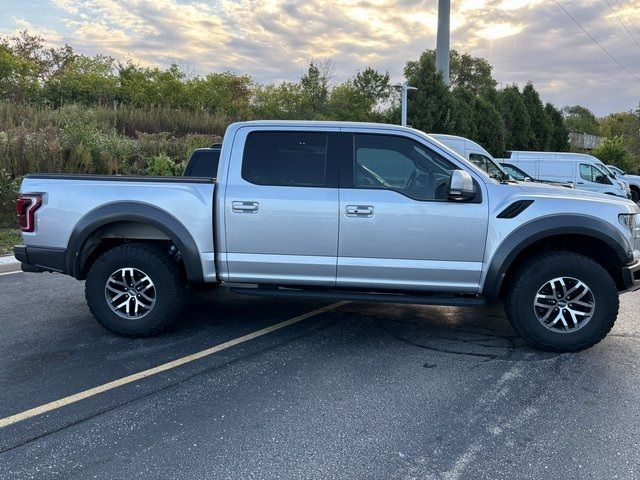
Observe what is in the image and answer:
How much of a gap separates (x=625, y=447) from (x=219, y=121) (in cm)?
2208

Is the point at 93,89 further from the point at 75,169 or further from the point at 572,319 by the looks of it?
the point at 572,319

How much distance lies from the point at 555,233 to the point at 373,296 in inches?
66.1

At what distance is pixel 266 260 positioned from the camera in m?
Result: 4.82

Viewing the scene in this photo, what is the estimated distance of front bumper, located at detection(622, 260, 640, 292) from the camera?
457 cm

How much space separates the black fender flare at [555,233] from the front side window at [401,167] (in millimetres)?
704

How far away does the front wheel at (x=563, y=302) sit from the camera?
4562 mm

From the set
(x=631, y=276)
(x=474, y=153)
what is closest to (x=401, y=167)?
(x=631, y=276)

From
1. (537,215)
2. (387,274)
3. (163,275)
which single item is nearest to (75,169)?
(163,275)

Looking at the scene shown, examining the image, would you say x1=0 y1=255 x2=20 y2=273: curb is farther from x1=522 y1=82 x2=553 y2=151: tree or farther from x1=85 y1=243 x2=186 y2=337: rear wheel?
x1=522 y1=82 x2=553 y2=151: tree

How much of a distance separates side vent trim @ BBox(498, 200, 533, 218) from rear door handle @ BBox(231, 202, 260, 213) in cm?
218

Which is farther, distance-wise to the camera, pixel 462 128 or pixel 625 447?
pixel 462 128

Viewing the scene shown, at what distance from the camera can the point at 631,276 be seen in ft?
15.0

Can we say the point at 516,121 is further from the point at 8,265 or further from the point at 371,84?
the point at 8,265

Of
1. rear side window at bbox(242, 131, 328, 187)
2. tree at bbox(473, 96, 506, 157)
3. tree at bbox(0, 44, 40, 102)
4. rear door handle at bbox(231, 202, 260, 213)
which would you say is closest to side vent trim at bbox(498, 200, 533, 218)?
Result: rear side window at bbox(242, 131, 328, 187)
